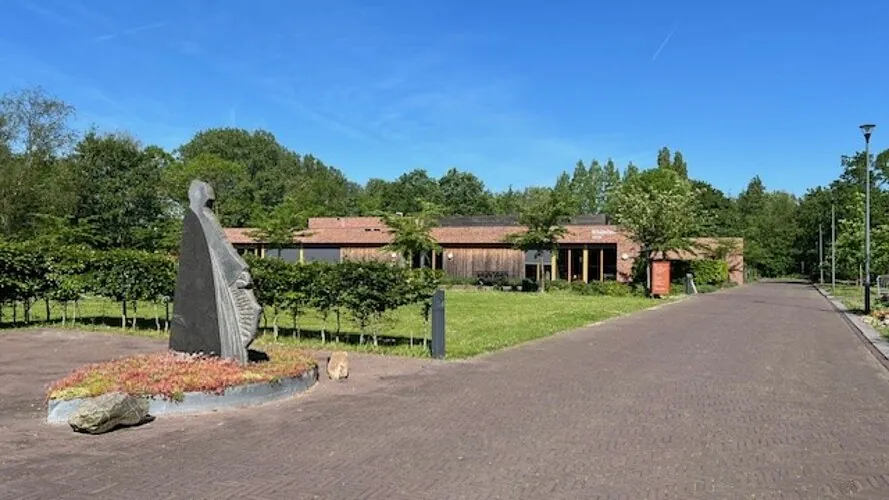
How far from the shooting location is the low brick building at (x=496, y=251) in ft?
141

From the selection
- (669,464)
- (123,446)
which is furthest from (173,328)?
(669,464)

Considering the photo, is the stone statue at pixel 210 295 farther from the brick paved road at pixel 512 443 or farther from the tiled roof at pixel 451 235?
Answer: the tiled roof at pixel 451 235

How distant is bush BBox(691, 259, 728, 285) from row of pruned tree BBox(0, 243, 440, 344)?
3505cm

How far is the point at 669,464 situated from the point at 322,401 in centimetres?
423

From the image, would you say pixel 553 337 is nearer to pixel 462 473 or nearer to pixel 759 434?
pixel 759 434

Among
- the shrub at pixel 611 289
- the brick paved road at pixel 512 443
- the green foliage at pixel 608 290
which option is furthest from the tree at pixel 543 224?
the brick paved road at pixel 512 443

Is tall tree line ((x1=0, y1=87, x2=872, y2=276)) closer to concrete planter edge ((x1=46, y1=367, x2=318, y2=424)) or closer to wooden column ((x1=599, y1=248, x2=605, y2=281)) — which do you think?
wooden column ((x1=599, y1=248, x2=605, y2=281))

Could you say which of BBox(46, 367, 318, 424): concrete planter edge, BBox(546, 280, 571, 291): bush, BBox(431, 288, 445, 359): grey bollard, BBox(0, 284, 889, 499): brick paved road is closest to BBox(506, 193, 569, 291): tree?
BBox(546, 280, 571, 291): bush

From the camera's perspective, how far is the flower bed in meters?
7.69

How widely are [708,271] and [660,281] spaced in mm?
14216

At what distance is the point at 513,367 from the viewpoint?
11383 millimetres

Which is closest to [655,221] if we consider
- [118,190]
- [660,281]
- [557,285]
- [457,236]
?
[660,281]

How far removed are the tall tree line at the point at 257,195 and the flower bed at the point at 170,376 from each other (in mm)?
23590

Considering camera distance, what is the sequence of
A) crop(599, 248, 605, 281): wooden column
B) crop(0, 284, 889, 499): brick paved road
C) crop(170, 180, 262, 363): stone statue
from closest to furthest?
crop(0, 284, 889, 499): brick paved road, crop(170, 180, 262, 363): stone statue, crop(599, 248, 605, 281): wooden column
